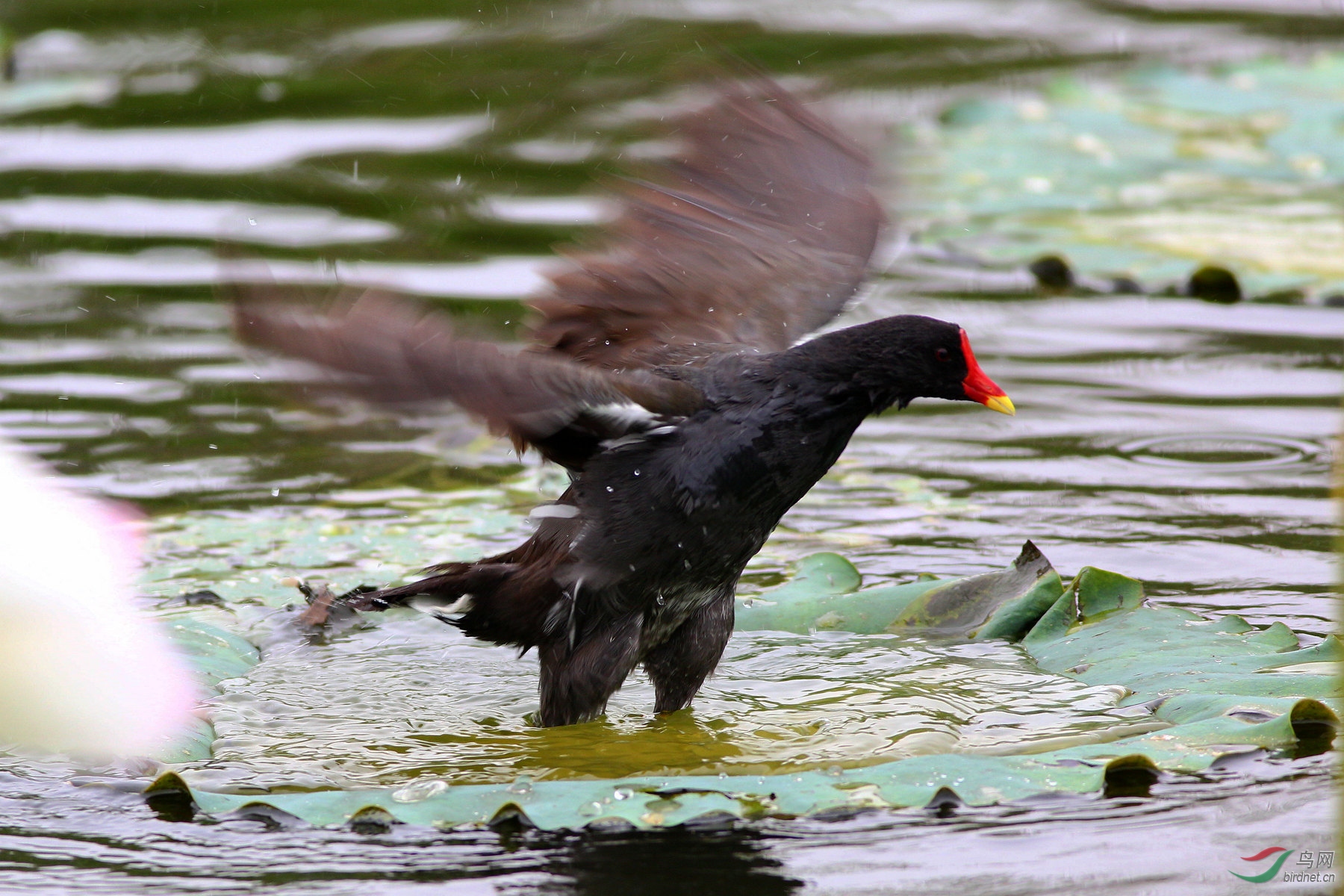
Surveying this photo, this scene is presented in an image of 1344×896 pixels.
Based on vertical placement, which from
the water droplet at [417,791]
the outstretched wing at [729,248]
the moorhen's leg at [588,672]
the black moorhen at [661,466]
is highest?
the outstretched wing at [729,248]

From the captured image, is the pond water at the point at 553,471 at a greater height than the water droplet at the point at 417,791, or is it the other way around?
the pond water at the point at 553,471

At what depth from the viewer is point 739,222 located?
4961 millimetres

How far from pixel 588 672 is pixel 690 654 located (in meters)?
0.25

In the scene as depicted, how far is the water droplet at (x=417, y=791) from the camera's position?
3488 millimetres

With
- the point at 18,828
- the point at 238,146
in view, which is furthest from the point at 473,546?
the point at 238,146

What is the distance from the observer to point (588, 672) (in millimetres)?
4215

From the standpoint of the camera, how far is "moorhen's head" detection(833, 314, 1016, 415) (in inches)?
165

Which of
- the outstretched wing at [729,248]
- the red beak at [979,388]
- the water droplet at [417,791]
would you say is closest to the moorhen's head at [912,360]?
the red beak at [979,388]

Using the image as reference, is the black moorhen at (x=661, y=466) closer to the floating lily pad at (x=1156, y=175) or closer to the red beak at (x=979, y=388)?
the red beak at (x=979, y=388)

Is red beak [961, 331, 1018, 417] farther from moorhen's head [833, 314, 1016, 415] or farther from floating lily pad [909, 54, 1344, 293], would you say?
floating lily pad [909, 54, 1344, 293]

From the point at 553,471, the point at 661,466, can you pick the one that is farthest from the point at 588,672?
the point at 553,471

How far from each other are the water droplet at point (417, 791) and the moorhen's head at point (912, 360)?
133cm

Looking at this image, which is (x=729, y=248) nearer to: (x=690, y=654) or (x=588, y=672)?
(x=690, y=654)

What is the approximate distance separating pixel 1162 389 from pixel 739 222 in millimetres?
2121
